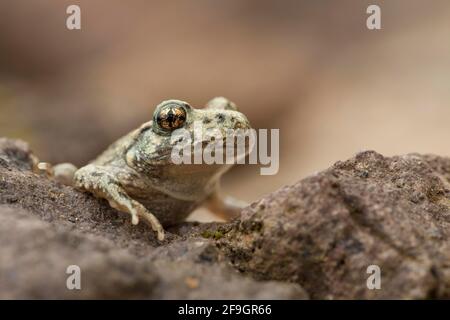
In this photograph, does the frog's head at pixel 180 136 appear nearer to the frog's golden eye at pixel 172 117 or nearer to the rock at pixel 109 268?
the frog's golden eye at pixel 172 117

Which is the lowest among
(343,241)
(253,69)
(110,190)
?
(343,241)

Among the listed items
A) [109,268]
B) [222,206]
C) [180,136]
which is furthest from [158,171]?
[109,268]

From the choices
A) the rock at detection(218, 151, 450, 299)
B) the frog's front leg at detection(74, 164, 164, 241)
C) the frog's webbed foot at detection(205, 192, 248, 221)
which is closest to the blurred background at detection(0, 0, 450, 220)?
the frog's webbed foot at detection(205, 192, 248, 221)

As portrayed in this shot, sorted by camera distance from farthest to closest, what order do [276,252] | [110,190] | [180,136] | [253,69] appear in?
[253,69] < [180,136] < [110,190] < [276,252]

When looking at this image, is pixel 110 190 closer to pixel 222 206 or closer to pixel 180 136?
pixel 180 136

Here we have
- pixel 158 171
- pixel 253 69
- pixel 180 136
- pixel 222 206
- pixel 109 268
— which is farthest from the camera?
pixel 253 69

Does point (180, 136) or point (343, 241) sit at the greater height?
point (180, 136)

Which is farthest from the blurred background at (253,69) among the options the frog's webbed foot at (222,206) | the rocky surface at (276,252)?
the rocky surface at (276,252)
